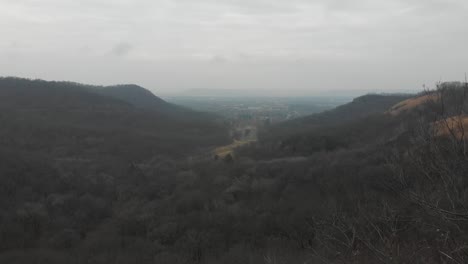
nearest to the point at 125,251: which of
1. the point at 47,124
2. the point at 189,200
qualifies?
the point at 189,200

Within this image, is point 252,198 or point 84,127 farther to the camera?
point 84,127

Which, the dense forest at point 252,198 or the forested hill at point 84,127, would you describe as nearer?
the dense forest at point 252,198

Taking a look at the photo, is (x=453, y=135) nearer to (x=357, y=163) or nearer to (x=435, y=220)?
(x=435, y=220)

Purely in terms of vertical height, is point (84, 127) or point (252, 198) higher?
point (84, 127)

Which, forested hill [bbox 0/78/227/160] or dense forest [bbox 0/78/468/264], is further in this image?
forested hill [bbox 0/78/227/160]
